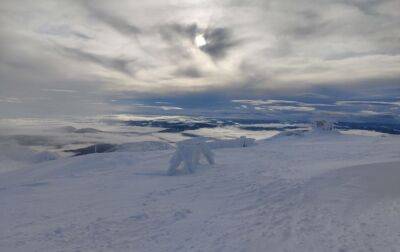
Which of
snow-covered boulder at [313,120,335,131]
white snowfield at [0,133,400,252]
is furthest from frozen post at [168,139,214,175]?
snow-covered boulder at [313,120,335,131]

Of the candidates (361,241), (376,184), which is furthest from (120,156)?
(361,241)

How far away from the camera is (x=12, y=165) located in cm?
4266

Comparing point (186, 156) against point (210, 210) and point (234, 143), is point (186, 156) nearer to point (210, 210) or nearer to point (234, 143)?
point (210, 210)

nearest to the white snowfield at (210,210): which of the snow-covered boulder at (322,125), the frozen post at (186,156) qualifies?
the frozen post at (186,156)

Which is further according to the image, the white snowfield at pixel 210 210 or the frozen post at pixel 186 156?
the frozen post at pixel 186 156

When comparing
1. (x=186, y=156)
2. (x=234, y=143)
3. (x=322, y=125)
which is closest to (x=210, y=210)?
A: (x=186, y=156)

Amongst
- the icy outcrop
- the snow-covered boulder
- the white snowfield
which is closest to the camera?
the white snowfield

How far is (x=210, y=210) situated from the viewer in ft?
38.5

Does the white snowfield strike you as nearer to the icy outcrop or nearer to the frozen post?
the frozen post

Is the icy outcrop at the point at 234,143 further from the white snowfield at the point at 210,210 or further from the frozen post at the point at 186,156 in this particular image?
the frozen post at the point at 186,156

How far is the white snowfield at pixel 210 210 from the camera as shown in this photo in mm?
9055

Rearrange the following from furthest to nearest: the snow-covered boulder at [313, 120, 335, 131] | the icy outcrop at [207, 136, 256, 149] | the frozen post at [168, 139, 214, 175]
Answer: the snow-covered boulder at [313, 120, 335, 131] < the icy outcrop at [207, 136, 256, 149] < the frozen post at [168, 139, 214, 175]

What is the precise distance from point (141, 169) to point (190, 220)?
31.4ft

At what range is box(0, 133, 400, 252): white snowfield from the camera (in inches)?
356
